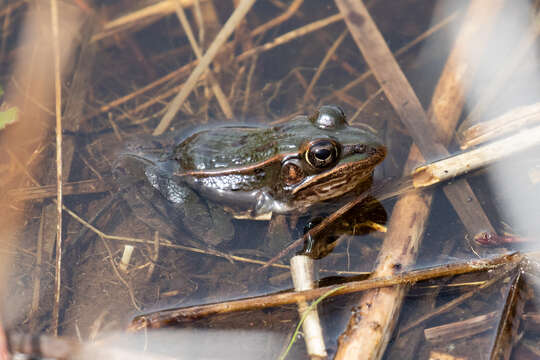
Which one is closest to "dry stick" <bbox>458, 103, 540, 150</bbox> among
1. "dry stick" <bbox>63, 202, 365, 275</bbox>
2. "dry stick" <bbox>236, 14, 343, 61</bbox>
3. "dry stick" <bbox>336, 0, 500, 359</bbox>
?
"dry stick" <bbox>336, 0, 500, 359</bbox>

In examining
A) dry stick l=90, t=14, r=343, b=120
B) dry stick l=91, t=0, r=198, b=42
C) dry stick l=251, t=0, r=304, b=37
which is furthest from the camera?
dry stick l=91, t=0, r=198, b=42

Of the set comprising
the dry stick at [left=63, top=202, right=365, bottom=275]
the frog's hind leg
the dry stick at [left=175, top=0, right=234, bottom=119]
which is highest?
Answer: the dry stick at [left=175, top=0, right=234, bottom=119]

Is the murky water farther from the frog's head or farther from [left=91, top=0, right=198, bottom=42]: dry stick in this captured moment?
the frog's head

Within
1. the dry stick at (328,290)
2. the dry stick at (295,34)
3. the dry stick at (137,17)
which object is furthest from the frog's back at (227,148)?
the dry stick at (137,17)

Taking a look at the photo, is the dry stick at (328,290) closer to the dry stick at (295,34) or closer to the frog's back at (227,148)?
the frog's back at (227,148)

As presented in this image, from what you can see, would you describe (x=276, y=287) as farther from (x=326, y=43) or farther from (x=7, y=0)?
(x=7, y=0)

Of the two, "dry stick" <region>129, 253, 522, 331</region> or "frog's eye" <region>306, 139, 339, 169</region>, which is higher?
"frog's eye" <region>306, 139, 339, 169</region>
